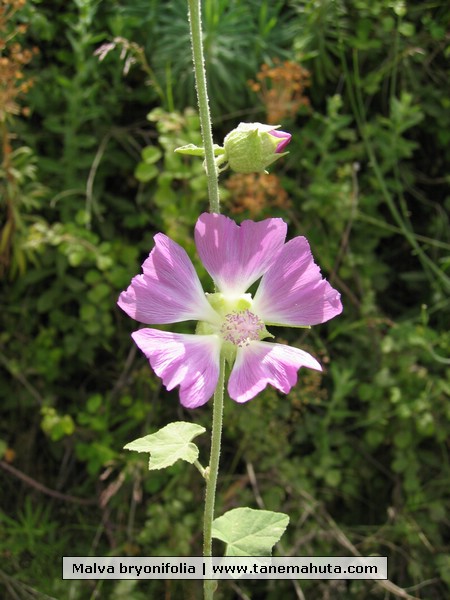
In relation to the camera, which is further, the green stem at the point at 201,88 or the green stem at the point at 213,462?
the green stem at the point at 213,462

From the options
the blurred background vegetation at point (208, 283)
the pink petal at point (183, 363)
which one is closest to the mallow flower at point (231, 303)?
the pink petal at point (183, 363)

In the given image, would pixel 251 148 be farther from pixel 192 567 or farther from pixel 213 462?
pixel 192 567

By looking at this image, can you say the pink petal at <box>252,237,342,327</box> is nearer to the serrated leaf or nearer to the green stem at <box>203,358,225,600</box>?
the green stem at <box>203,358,225,600</box>

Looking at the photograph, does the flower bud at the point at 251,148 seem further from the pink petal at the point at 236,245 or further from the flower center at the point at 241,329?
the flower center at the point at 241,329

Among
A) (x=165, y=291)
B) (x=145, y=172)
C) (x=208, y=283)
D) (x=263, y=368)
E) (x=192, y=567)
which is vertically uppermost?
(x=145, y=172)

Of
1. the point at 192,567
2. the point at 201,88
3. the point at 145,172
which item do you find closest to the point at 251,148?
the point at 201,88
